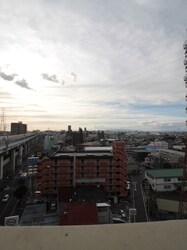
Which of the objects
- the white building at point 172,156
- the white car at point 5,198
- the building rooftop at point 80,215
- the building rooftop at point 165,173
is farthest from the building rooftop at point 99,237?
the white building at point 172,156

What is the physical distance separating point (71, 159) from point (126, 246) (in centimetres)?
1467

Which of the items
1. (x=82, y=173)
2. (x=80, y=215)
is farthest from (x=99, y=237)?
(x=82, y=173)

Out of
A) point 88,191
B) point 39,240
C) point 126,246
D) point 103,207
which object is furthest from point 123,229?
point 88,191

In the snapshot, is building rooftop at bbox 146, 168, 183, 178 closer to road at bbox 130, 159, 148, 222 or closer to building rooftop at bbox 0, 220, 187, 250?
road at bbox 130, 159, 148, 222

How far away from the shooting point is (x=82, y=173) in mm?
15508

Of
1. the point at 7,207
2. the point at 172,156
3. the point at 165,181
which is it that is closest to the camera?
the point at 7,207

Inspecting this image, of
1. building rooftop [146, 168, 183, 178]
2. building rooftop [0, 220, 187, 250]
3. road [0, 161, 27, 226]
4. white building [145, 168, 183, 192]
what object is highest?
building rooftop [0, 220, 187, 250]

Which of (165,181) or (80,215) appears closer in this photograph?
(80,215)

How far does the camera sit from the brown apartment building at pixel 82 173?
1518cm

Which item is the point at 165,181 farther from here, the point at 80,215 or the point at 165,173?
the point at 80,215

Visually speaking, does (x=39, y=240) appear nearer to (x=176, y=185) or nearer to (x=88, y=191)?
(x=88, y=191)

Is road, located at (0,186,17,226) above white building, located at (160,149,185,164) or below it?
below

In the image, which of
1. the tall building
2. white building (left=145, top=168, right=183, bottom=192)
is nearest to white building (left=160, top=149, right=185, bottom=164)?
white building (left=145, top=168, right=183, bottom=192)

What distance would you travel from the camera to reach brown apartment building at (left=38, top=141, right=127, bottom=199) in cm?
1518
